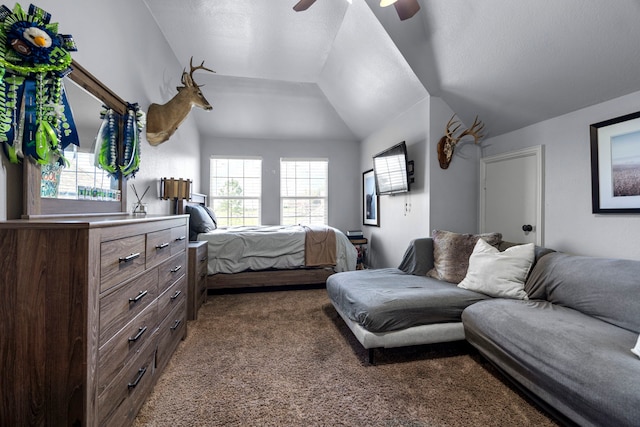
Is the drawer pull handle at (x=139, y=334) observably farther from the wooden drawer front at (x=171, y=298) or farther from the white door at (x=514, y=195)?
the white door at (x=514, y=195)

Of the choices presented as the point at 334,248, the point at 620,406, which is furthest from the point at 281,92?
the point at 620,406

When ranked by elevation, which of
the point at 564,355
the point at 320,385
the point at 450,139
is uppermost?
the point at 450,139

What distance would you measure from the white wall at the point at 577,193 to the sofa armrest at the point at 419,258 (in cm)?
A: 108

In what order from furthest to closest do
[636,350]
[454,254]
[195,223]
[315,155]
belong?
[315,155]
[195,223]
[454,254]
[636,350]

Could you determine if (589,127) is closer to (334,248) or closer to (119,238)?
(334,248)

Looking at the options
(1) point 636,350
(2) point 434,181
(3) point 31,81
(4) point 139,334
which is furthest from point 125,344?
(2) point 434,181

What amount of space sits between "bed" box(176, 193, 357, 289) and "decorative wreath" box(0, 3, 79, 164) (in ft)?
7.89

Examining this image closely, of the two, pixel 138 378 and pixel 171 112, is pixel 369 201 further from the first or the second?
pixel 138 378

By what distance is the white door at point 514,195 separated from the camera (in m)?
2.75

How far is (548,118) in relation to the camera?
8.69 feet

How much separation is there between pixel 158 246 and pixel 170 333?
711 millimetres

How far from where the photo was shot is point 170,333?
6.37 ft

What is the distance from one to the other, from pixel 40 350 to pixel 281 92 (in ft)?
14.9

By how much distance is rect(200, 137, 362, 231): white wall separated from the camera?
18.0ft
